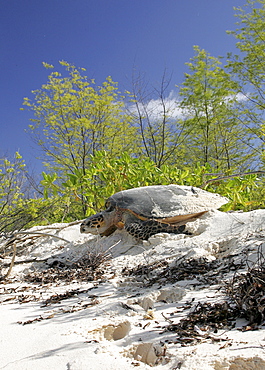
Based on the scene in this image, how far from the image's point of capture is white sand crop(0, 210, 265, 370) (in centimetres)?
92

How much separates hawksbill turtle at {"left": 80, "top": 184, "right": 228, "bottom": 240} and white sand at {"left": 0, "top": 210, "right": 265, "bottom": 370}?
38cm

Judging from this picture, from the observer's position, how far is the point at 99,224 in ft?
11.3

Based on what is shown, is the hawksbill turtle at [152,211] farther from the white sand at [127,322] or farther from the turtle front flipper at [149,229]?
the white sand at [127,322]

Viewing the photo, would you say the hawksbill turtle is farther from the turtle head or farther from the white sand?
the white sand

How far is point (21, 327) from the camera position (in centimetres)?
144

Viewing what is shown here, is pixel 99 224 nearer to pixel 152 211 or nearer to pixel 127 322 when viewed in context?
pixel 152 211

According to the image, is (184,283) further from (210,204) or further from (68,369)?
(210,204)

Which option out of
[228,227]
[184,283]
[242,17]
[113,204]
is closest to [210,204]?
[228,227]

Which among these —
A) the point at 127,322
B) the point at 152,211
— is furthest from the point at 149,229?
the point at 127,322

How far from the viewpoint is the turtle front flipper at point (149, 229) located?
3.15 m

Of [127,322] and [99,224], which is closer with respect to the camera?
[127,322]

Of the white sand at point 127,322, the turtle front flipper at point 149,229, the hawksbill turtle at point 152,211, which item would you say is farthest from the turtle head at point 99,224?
the white sand at point 127,322

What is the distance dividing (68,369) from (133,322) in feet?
1.31

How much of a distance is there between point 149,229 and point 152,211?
20 cm
